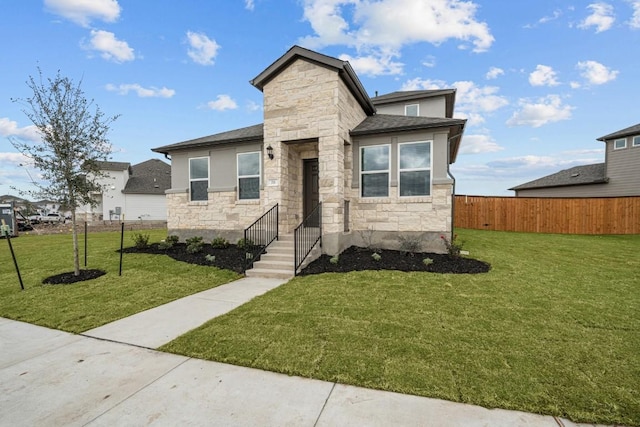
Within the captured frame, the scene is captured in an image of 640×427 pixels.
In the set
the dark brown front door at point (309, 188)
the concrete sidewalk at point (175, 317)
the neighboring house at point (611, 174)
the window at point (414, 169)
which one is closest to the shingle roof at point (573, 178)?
the neighboring house at point (611, 174)

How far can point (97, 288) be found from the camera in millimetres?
5613

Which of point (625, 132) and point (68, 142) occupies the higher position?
point (625, 132)

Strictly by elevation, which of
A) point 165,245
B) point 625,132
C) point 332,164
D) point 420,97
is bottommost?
point 165,245

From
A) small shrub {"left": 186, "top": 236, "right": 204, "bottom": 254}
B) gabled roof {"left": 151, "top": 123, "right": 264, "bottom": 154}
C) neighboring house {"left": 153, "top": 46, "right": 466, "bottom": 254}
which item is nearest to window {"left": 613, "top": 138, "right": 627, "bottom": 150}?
neighboring house {"left": 153, "top": 46, "right": 466, "bottom": 254}

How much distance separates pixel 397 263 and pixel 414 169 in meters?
2.88

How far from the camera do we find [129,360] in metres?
2.96

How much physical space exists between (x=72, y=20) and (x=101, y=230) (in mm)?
14828

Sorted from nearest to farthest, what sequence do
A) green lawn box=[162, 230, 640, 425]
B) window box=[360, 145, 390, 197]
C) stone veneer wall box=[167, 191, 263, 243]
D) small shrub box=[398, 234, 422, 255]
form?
green lawn box=[162, 230, 640, 425] → small shrub box=[398, 234, 422, 255] → window box=[360, 145, 390, 197] → stone veneer wall box=[167, 191, 263, 243]

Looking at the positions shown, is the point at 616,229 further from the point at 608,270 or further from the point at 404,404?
the point at 404,404

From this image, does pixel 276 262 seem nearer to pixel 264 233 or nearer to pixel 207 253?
pixel 264 233

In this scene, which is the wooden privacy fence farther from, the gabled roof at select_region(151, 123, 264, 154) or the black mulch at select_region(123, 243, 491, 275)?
the gabled roof at select_region(151, 123, 264, 154)

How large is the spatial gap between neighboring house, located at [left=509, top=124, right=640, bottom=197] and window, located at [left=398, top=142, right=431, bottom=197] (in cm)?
1641

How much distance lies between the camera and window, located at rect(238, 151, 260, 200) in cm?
952

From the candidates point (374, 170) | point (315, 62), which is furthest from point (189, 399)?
point (315, 62)
